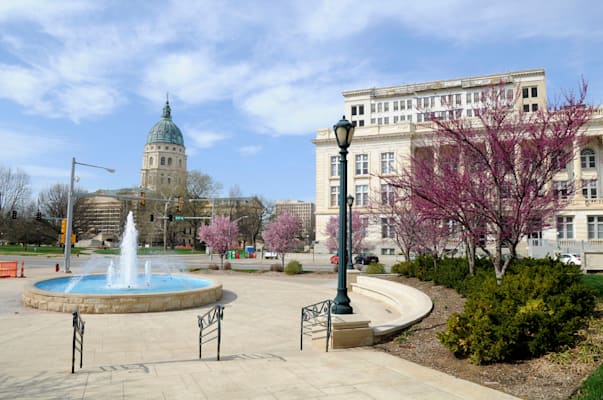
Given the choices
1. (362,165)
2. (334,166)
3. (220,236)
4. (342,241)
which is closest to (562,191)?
(342,241)

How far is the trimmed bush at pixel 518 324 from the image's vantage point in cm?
694

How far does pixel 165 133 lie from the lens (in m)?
155

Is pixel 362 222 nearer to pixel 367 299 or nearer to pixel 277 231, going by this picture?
pixel 277 231

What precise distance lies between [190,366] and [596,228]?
196ft

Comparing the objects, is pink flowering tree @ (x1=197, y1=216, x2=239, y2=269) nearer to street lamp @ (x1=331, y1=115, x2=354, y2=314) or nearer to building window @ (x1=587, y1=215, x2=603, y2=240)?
street lamp @ (x1=331, y1=115, x2=354, y2=314)

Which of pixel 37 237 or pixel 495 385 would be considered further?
pixel 37 237

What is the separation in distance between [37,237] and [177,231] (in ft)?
77.4

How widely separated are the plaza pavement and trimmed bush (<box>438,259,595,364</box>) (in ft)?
2.81

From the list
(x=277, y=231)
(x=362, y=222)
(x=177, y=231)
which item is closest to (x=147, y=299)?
(x=277, y=231)

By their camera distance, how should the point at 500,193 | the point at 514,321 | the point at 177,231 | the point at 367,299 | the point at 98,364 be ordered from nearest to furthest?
the point at 514,321
the point at 98,364
the point at 500,193
the point at 367,299
the point at 177,231

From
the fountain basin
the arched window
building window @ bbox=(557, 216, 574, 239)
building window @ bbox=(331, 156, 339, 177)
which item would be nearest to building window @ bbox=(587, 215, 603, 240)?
building window @ bbox=(557, 216, 574, 239)

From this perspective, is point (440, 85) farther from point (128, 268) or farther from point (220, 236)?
point (128, 268)

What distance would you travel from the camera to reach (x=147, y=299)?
45.1 feet

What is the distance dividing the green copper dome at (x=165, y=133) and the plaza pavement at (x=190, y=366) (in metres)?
150
